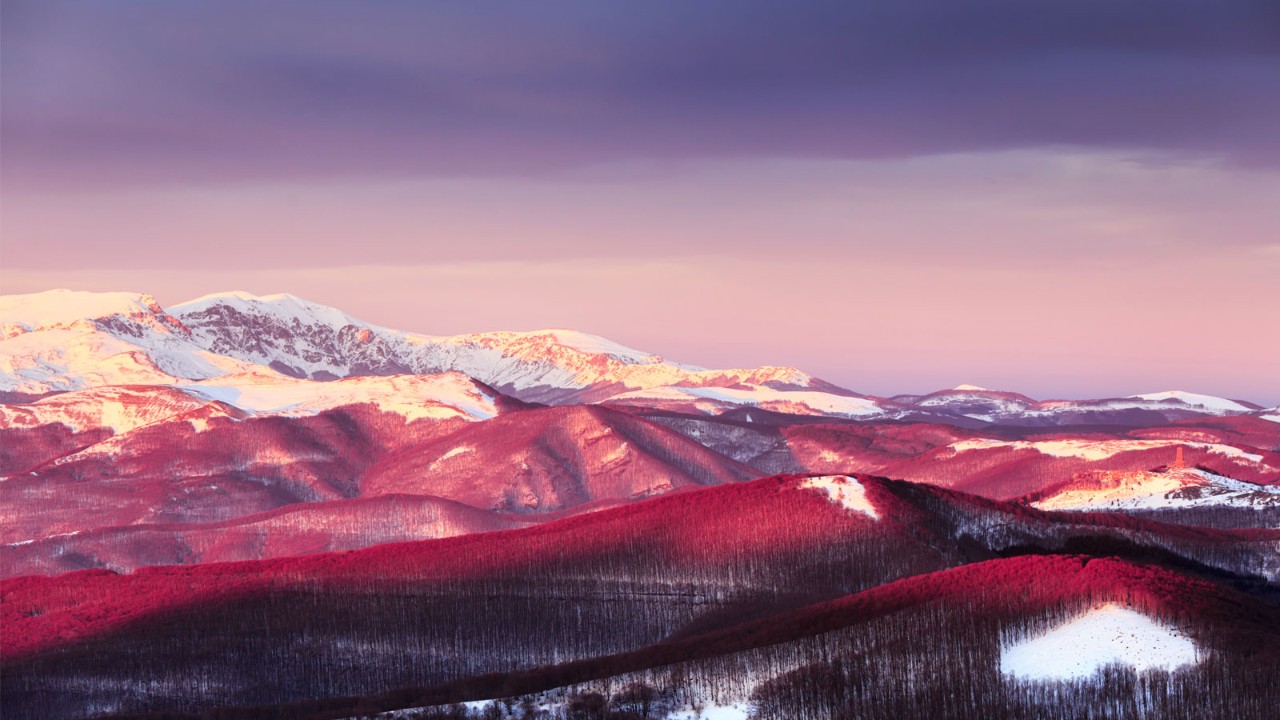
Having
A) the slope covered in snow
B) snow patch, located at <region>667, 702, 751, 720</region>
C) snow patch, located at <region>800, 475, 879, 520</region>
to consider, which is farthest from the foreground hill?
the slope covered in snow

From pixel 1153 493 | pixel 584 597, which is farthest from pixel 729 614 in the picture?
pixel 1153 493

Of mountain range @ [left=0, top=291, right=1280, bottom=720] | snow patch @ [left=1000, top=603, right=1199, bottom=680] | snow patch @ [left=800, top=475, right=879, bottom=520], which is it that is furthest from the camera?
snow patch @ [left=800, top=475, right=879, bottom=520]

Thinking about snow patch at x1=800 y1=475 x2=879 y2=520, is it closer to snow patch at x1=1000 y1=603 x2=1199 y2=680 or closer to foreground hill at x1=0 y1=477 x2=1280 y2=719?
foreground hill at x1=0 y1=477 x2=1280 y2=719

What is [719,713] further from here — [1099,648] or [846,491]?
[846,491]

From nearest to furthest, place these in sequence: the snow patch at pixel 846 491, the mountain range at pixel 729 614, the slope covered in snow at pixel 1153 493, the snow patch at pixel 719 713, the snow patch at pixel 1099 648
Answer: the snow patch at pixel 1099 648 → the mountain range at pixel 729 614 → the snow patch at pixel 719 713 → the snow patch at pixel 846 491 → the slope covered in snow at pixel 1153 493

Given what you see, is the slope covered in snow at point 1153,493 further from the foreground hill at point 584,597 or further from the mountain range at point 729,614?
the foreground hill at point 584,597

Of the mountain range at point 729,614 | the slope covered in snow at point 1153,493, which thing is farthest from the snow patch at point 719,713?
the slope covered in snow at point 1153,493

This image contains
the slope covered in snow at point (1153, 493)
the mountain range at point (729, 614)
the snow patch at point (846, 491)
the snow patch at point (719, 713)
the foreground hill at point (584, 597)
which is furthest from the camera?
the slope covered in snow at point (1153, 493)
